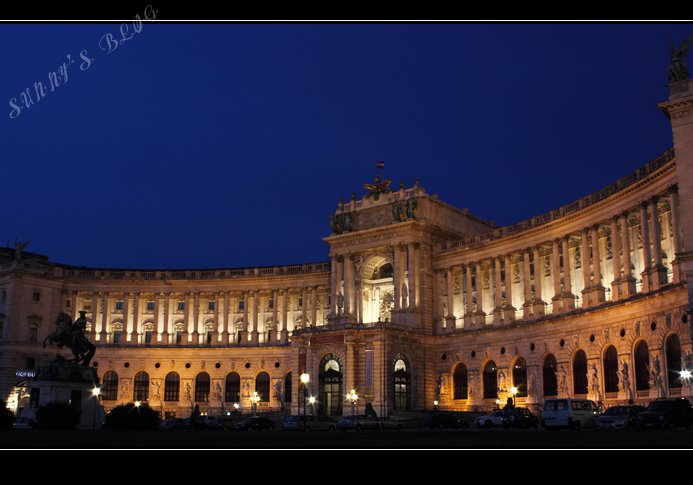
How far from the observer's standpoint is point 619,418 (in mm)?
40500

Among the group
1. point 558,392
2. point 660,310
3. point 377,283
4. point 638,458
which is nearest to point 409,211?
point 377,283

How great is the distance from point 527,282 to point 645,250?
59.0 ft

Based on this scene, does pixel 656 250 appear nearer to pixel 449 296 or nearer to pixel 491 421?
pixel 491 421

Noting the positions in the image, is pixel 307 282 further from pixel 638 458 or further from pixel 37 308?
pixel 638 458

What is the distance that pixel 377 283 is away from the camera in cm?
8625

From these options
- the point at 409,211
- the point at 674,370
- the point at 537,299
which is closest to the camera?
the point at 674,370

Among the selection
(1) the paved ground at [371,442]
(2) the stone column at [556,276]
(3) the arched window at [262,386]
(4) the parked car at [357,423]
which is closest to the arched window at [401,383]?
(4) the parked car at [357,423]

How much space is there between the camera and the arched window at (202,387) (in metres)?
95.0

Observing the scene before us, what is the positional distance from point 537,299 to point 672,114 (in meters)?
27.1

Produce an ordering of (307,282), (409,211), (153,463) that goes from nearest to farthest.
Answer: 1. (153,463)
2. (409,211)
3. (307,282)

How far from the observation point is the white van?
4119 centimetres

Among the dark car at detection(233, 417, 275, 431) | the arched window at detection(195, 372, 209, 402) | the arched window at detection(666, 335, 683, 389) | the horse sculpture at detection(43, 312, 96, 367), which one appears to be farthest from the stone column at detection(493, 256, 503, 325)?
the horse sculpture at detection(43, 312, 96, 367)

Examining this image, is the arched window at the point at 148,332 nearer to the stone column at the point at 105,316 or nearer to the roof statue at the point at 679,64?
the stone column at the point at 105,316

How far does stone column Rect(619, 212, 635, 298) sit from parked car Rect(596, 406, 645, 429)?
17170 millimetres
